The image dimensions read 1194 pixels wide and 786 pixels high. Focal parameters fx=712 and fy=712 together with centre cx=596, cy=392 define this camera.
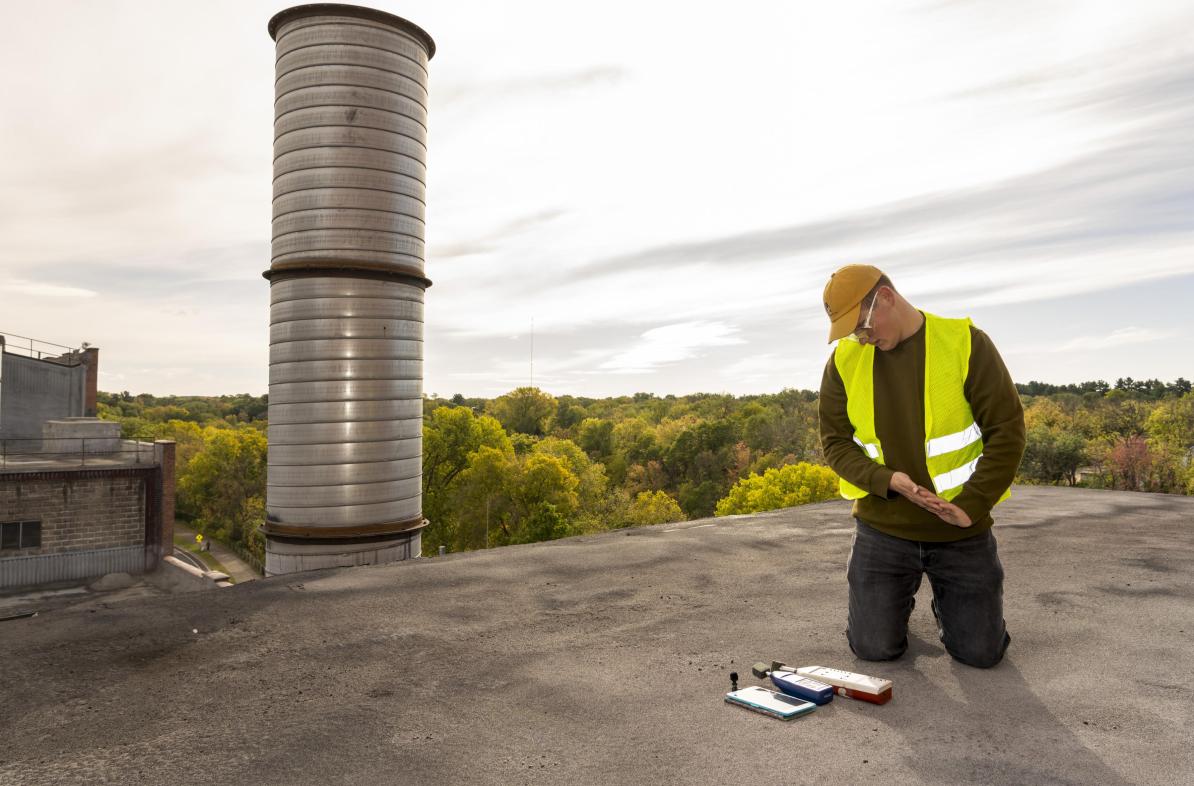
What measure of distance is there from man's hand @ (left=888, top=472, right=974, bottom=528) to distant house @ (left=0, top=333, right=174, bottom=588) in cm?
2486

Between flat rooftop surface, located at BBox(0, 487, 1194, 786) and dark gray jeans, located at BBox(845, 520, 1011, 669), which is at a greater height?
dark gray jeans, located at BBox(845, 520, 1011, 669)

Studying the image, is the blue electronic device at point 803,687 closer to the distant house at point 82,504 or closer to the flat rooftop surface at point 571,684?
the flat rooftop surface at point 571,684

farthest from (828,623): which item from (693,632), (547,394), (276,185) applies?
(547,394)

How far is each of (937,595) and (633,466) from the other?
68.7m

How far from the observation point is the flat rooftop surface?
10.5 feet

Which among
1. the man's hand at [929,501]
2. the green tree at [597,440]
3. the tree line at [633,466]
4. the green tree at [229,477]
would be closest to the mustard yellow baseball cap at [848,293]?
the man's hand at [929,501]

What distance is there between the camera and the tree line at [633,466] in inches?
1494

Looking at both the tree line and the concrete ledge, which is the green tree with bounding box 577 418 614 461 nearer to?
the tree line

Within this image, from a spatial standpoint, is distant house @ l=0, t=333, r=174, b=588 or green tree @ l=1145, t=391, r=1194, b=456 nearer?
distant house @ l=0, t=333, r=174, b=588

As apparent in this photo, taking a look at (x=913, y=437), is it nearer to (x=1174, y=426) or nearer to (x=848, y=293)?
(x=848, y=293)

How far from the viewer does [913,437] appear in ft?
14.3

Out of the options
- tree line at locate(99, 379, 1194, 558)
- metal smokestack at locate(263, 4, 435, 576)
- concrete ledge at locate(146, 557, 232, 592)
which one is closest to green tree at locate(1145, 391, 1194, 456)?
tree line at locate(99, 379, 1194, 558)

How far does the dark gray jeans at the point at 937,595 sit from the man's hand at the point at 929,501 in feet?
0.96

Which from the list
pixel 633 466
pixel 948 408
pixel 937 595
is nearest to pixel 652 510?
pixel 633 466
